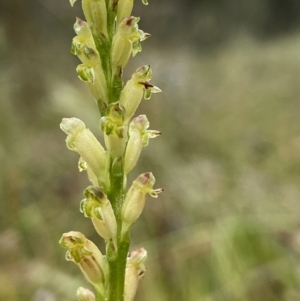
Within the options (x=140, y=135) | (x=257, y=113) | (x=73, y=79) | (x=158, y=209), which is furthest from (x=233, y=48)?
(x=140, y=135)

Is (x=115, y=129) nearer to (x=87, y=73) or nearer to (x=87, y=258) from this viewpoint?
(x=87, y=73)

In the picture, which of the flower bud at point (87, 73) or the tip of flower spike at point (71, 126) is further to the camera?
the tip of flower spike at point (71, 126)

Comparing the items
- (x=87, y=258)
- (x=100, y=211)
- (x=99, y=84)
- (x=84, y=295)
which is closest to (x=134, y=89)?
(x=99, y=84)

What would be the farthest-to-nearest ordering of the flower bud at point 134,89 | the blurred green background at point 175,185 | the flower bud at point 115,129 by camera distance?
the blurred green background at point 175,185 < the flower bud at point 134,89 < the flower bud at point 115,129

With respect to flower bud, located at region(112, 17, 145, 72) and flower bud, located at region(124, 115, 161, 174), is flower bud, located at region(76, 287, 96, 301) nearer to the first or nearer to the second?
flower bud, located at region(124, 115, 161, 174)

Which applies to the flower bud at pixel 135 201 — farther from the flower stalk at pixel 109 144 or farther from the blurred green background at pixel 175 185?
the blurred green background at pixel 175 185

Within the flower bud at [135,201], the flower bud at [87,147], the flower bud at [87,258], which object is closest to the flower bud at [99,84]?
the flower bud at [87,147]

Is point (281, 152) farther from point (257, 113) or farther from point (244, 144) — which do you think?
point (257, 113)
